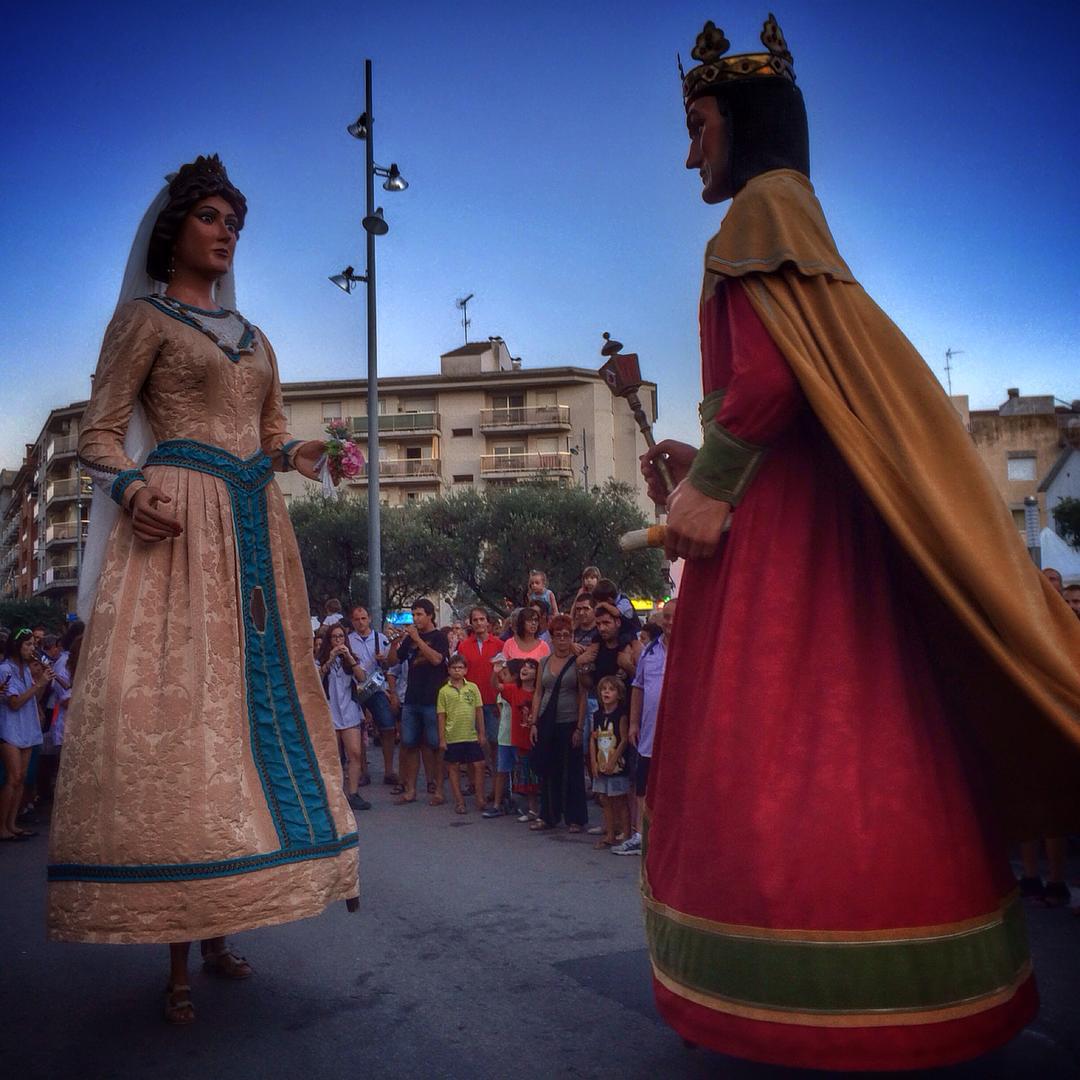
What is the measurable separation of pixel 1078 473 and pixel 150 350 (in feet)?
179

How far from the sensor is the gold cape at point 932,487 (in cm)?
220

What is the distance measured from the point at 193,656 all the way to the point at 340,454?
1.09m

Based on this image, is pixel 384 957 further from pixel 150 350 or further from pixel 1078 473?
pixel 1078 473

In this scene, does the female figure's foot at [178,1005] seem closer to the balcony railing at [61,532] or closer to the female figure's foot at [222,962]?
the female figure's foot at [222,962]

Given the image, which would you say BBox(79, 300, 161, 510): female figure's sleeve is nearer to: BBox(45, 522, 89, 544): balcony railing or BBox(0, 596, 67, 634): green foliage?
BBox(0, 596, 67, 634): green foliage

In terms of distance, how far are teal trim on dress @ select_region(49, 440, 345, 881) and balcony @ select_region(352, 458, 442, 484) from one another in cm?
5424

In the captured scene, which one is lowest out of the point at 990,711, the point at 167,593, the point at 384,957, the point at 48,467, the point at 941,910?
the point at 384,957

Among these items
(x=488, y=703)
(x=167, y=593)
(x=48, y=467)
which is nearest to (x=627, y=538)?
(x=167, y=593)

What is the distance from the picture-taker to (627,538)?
2.74 m

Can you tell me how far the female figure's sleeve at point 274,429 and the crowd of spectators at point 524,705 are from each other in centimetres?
350

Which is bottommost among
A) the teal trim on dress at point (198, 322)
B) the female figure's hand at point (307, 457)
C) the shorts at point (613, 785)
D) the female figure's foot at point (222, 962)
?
the female figure's foot at point (222, 962)

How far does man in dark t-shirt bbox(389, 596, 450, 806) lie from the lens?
1086 centimetres

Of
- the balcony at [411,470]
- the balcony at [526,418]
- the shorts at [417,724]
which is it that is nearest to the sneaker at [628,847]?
the shorts at [417,724]

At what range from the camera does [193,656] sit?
139 inches
